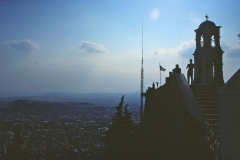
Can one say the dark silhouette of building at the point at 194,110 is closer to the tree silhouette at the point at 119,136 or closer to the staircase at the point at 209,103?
the staircase at the point at 209,103

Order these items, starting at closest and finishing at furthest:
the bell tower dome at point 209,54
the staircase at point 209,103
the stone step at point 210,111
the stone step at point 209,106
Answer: the staircase at point 209,103
the stone step at point 210,111
the stone step at point 209,106
the bell tower dome at point 209,54

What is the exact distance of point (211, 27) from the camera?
59.9 feet

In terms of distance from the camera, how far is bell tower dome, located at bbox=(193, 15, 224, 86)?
59.2 feet

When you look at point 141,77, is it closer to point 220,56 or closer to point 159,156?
point 220,56

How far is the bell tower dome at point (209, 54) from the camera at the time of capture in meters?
18.0

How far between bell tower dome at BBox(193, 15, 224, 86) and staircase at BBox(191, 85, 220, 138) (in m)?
5.44

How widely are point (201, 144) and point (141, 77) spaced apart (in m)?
21.0

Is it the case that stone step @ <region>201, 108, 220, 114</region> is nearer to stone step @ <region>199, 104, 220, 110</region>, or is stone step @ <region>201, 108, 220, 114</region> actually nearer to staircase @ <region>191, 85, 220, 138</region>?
staircase @ <region>191, 85, 220, 138</region>

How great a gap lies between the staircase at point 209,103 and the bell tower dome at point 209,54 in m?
5.44

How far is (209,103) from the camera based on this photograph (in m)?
11.4

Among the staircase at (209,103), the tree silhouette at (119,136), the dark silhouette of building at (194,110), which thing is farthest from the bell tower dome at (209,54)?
the tree silhouette at (119,136)

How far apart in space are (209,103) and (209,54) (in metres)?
7.87

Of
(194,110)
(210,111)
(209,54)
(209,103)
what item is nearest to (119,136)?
(194,110)

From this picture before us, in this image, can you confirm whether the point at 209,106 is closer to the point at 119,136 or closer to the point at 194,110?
the point at 194,110
